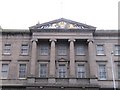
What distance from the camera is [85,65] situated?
43.5m

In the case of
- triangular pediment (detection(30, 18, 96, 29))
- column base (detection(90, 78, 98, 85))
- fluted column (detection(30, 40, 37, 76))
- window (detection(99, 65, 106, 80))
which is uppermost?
triangular pediment (detection(30, 18, 96, 29))

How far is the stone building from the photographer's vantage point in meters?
41.9

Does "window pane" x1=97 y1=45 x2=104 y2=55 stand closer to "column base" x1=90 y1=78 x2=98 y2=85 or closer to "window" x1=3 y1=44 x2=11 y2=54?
"column base" x1=90 y1=78 x2=98 y2=85

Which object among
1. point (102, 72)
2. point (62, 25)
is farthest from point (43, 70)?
point (102, 72)

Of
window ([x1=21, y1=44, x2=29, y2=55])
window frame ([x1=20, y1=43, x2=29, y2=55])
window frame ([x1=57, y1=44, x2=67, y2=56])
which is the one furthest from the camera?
window ([x1=21, y1=44, x2=29, y2=55])

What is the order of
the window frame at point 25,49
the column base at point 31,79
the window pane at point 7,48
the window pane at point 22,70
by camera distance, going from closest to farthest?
the column base at point 31,79
the window pane at point 22,70
the window frame at point 25,49
the window pane at point 7,48

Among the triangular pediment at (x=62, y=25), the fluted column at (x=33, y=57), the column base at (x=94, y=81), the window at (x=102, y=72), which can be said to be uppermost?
the triangular pediment at (x=62, y=25)

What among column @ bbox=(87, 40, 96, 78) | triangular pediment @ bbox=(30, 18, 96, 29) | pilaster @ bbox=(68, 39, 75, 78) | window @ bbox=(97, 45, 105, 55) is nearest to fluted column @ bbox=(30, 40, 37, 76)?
triangular pediment @ bbox=(30, 18, 96, 29)

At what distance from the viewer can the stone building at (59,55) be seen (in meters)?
41.9

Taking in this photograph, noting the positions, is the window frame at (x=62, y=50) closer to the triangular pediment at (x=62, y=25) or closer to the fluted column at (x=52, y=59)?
the fluted column at (x=52, y=59)

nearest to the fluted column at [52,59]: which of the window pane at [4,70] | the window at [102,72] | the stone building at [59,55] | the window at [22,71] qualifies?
the stone building at [59,55]

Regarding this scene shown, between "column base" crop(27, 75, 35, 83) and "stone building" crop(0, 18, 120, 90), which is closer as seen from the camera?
"column base" crop(27, 75, 35, 83)

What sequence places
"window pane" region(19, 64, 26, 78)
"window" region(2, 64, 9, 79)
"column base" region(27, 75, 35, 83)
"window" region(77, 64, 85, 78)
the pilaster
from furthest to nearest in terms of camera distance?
"window" region(2, 64, 9, 79) < "window pane" region(19, 64, 26, 78) < "window" region(77, 64, 85, 78) < the pilaster < "column base" region(27, 75, 35, 83)

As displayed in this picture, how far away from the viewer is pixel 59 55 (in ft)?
145
